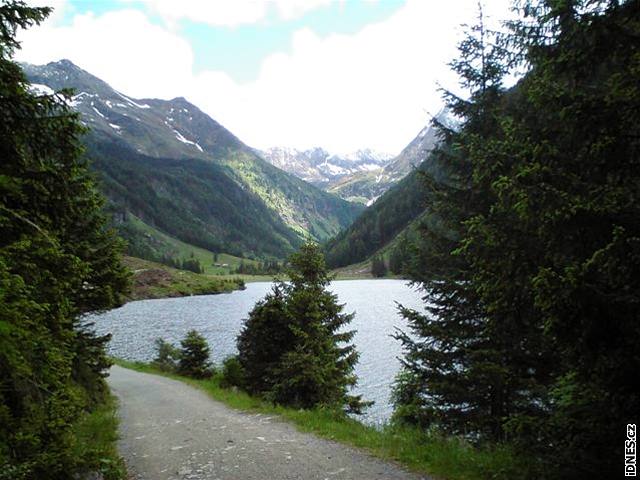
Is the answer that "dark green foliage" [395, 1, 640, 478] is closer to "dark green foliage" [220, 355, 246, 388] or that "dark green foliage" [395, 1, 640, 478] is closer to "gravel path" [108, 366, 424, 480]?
"gravel path" [108, 366, 424, 480]

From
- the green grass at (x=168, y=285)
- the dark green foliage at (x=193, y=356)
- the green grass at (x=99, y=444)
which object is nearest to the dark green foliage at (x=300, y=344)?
the green grass at (x=99, y=444)

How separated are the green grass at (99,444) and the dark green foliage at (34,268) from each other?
0.37 m

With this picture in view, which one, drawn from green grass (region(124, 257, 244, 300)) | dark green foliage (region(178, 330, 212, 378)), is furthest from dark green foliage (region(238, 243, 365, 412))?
green grass (region(124, 257, 244, 300))

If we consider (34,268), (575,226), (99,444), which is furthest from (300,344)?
(575,226)

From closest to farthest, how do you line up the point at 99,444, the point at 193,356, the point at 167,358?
the point at 99,444 → the point at 193,356 → the point at 167,358

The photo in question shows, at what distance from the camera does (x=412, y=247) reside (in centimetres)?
1345

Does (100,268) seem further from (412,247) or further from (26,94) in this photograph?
(412,247)

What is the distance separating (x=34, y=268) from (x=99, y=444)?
25.1 ft

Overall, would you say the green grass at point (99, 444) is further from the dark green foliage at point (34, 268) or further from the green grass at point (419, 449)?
the green grass at point (419, 449)

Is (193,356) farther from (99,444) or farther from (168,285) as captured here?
(168,285)

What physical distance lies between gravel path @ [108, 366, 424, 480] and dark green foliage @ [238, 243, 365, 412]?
3.19 metres

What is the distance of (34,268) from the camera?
5.81 meters

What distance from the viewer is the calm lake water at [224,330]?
35125 millimetres

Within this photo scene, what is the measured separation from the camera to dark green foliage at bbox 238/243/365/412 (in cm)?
1839
